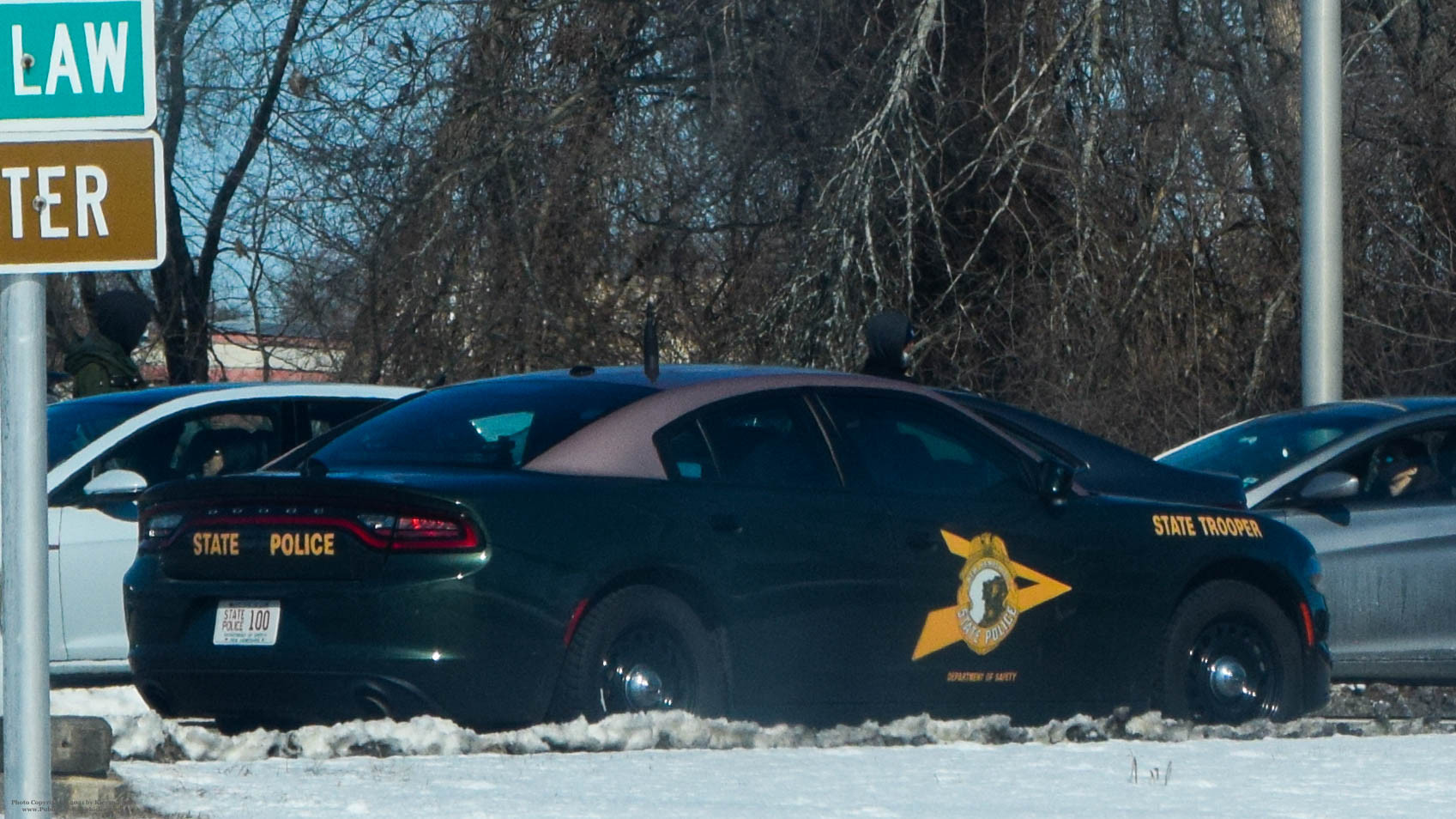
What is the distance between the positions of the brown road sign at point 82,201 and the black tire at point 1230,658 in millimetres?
4642

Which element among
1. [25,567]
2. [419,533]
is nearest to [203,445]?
[419,533]

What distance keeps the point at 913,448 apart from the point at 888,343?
9.08ft

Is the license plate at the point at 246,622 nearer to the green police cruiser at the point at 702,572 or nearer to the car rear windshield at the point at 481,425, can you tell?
the green police cruiser at the point at 702,572

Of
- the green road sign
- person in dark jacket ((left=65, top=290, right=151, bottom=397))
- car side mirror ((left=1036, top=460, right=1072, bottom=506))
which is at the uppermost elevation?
person in dark jacket ((left=65, top=290, right=151, bottom=397))

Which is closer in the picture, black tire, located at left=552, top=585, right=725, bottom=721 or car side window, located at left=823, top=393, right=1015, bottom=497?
black tire, located at left=552, top=585, right=725, bottom=721

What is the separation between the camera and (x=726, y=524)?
7.12 m

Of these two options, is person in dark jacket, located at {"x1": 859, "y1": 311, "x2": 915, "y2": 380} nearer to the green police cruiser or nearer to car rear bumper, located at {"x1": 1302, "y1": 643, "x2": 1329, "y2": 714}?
the green police cruiser

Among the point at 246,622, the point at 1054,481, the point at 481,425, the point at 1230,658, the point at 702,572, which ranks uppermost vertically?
the point at 481,425

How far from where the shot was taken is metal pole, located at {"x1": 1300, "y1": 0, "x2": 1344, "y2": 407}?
12203 mm

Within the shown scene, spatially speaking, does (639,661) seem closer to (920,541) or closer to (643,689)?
(643,689)

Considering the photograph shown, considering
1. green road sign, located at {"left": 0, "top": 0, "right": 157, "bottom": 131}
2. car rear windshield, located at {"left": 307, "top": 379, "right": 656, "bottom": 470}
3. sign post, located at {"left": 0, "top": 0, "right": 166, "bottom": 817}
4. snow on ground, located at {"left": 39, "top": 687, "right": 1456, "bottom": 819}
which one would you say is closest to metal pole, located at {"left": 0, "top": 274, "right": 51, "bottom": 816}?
sign post, located at {"left": 0, "top": 0, "right": 166, "bottom": 817}

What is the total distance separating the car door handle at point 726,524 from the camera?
7.09m

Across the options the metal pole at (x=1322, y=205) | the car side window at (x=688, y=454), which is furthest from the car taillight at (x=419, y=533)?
the metal pole at (x=1322, y=205)

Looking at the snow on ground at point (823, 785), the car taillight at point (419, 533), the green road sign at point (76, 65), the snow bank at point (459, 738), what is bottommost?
the snow on ground at point (823, 785)
